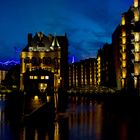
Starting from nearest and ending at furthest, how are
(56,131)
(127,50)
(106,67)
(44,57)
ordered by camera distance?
1. (56,131)
2. (127,50)
3. (106,67)
4. (44,57)

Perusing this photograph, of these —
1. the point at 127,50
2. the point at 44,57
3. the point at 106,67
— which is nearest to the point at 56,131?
the point at 127,50

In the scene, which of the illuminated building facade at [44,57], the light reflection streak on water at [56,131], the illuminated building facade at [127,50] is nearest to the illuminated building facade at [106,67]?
the illuminated building facade at [44,57]

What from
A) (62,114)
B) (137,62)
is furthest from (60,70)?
(62,114)

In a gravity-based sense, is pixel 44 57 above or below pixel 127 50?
above

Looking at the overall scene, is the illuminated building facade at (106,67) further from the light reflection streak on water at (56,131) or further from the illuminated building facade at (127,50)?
the light reflection streak on water at (56,131)

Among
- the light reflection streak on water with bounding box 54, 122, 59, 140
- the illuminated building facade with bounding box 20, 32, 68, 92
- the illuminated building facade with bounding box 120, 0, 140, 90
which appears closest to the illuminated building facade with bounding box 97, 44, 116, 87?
the illuminated building facade with bounding box 20, 32, 68, 92

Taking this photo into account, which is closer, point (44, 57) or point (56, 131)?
point (56, 131)

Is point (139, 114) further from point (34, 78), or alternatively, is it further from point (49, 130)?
point (34, 78)

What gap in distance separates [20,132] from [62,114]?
23.0 m

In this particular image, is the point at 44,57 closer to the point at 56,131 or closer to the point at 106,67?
the point at 106,67

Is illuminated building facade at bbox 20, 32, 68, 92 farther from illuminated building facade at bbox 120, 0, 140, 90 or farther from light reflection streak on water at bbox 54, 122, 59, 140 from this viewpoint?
light reflection streak on water at bbox 54, 122, 59, 140

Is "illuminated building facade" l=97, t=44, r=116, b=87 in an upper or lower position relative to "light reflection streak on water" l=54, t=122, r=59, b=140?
upper

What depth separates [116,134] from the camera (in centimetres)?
3731

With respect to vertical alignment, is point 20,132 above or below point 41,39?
below
